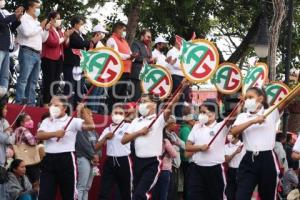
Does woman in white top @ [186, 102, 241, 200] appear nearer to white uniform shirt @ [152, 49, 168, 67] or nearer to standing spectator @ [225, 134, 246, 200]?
standing spectator @ [225, 134, 246, 200]

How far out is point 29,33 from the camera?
47.0ft

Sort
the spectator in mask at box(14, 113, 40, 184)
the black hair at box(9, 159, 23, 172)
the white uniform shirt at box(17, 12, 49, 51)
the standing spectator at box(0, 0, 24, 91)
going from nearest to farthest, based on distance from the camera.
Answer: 1. the black hair at box(9, 159, 23, 172)
2. the spectator in mask at box(14, 113, 40, 184)
3. the standing spectator at box(0, 0, 24, 91)
4. the white uniform shirt at box(17, 12, 49, 51)

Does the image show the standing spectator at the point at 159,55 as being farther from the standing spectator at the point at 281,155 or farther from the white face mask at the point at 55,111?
the white face mask at the point at 55,111

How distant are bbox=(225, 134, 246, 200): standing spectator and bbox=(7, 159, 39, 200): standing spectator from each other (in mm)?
3702

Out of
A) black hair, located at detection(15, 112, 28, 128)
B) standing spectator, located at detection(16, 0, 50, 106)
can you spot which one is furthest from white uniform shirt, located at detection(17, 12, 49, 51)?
black hair, located at detection(15, 112, 28, 128)

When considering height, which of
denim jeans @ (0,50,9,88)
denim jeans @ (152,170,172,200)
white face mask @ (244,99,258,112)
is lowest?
denim jeans @ (152,170,172,200)

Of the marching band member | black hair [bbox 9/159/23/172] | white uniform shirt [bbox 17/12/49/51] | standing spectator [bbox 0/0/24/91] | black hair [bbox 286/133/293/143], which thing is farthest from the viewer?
black hair [bbox 286/133/293/143]

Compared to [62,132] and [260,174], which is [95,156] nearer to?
[62,132]

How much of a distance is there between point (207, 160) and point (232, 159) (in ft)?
9.03

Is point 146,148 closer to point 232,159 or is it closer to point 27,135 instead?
point 27,135

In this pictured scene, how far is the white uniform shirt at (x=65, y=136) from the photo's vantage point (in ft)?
40.1

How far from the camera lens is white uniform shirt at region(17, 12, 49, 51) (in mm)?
14320

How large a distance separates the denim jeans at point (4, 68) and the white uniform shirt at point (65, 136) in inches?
81.6

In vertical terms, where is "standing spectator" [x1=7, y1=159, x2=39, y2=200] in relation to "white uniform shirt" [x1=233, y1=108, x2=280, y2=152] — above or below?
below
